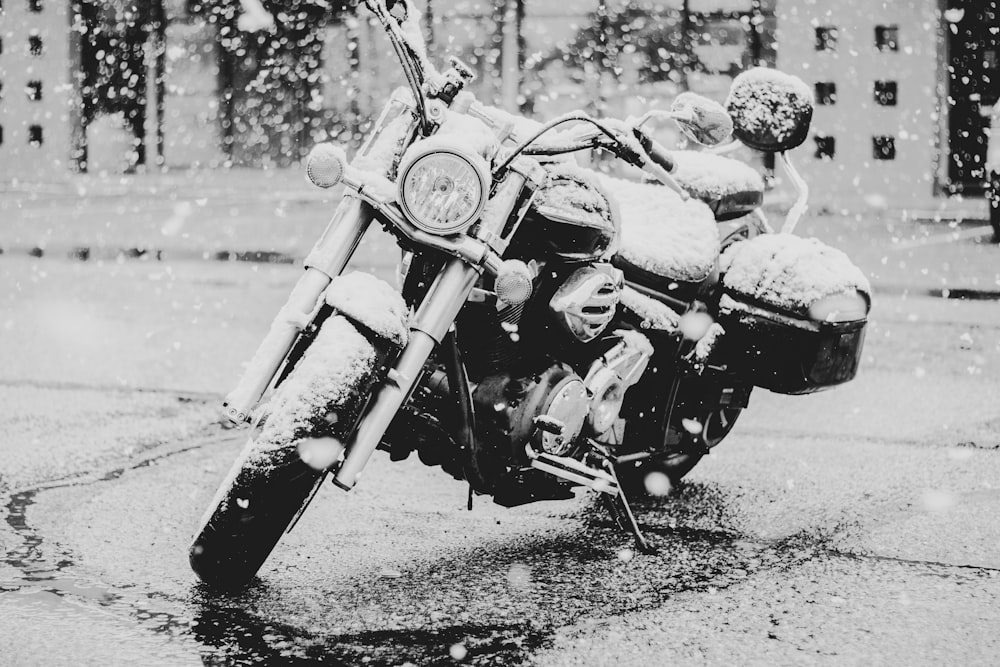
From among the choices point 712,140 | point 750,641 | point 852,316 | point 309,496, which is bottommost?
point 750,641

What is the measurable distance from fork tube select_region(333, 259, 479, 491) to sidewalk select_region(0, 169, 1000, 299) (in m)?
7.39

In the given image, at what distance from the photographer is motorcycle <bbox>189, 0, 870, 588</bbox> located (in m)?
3.16

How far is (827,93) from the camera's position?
20406 millimetres

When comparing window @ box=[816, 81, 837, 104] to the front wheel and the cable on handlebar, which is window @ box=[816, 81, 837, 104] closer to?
the cable on handlebar

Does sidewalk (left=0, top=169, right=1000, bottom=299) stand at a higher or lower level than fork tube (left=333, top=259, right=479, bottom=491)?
lower

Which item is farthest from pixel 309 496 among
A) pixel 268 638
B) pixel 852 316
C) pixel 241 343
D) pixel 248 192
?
pixel 248 192

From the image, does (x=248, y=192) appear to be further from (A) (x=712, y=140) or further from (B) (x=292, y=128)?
(A) (x=712, y=140)

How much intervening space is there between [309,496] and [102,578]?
800mm

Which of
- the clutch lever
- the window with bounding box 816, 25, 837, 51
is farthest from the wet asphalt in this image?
the window with bounding box 816, 25, 837, 51

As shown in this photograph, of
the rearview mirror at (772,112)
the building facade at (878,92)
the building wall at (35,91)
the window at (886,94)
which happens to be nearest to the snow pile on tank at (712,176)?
the rearview mirror at (772,112)

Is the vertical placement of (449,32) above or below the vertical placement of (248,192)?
above

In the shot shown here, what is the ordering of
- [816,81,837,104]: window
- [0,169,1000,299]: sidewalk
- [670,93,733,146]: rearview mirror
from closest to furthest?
1. [670,93,733,146]: rearview mirror
2. [0,169,1000,299]: sidewalk
3. [816,81,837,104]: window

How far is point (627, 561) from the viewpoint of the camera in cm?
385

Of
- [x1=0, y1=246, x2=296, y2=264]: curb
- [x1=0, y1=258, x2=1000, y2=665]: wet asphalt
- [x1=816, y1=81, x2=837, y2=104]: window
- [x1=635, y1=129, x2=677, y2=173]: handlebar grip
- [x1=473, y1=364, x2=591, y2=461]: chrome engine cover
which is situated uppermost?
[x1=635, y1=129, x2=677, y2=173]: handlebar grip
